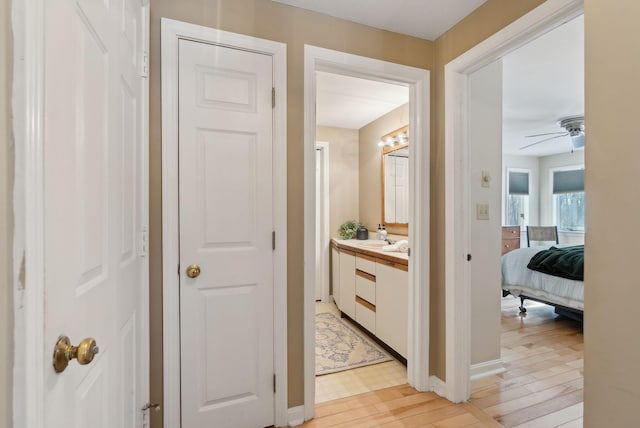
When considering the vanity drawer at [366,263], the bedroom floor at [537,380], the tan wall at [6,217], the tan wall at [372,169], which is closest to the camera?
the tan wall at [6,217]

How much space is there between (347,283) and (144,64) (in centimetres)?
271

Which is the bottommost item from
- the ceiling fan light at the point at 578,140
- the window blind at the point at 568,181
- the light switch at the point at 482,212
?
the light switch at the point at 482,212

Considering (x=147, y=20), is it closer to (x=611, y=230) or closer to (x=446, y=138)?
(x=446, y=138)

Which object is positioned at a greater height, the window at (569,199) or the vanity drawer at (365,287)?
the window at (569,199)

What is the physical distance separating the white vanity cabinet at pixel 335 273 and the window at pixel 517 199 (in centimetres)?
461

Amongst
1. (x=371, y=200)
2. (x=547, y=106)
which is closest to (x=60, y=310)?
(x=371, y=200)

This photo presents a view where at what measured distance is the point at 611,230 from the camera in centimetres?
84

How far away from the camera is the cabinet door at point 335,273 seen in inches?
147

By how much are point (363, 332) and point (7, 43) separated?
10.5 ft

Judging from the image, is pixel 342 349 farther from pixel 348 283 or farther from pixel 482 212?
pixel 482 212

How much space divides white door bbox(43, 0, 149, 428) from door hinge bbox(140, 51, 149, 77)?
3cm

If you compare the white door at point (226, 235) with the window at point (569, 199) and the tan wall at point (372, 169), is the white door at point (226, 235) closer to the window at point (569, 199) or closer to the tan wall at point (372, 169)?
the tan wall at point (372, 169)

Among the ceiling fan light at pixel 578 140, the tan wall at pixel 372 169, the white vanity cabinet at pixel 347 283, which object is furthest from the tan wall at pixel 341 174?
the ceiling fan light at pixel 578 140

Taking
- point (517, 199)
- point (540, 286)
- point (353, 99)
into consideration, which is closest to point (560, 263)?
point (540, 286)
